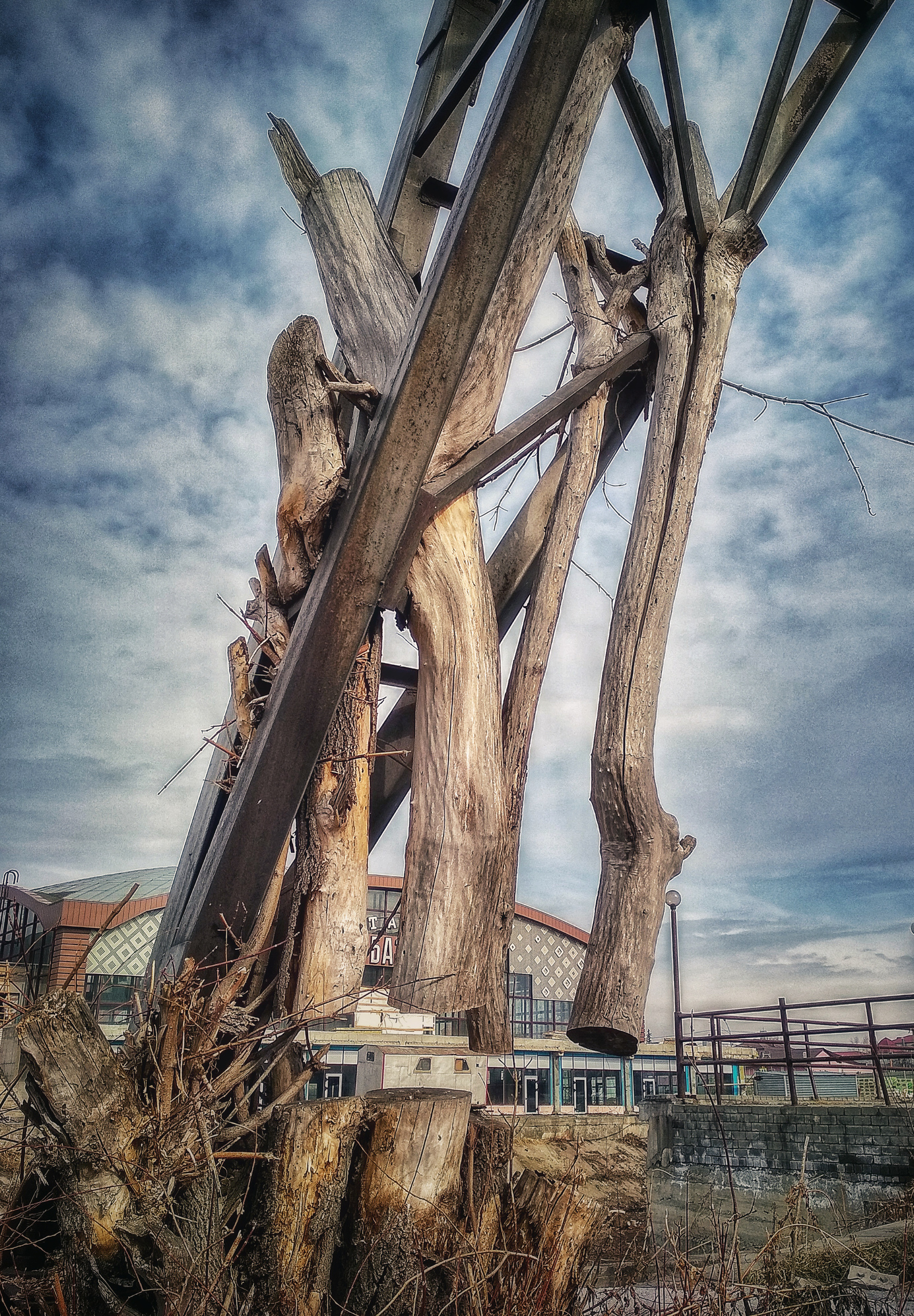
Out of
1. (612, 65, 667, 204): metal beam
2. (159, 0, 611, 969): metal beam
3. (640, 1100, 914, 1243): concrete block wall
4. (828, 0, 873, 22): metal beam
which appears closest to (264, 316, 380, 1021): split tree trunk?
(159, 0, 611, 969): metal beam

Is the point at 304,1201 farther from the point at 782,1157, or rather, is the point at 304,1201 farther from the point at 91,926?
the point at 91,926

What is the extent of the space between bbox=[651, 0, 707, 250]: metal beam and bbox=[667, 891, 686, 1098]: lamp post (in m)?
8.71

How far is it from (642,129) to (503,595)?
188 centimetres

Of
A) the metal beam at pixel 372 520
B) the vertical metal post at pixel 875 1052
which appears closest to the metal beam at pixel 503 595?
the metal beam at pixel 372 520

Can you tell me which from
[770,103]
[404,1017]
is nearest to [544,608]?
[770,103]

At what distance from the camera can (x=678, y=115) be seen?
2664 millimetres

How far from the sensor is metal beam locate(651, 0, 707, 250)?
2.46 metres

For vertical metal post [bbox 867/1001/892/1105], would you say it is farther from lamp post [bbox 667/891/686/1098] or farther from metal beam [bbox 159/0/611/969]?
metal beam [bbox 159/0/611/969]

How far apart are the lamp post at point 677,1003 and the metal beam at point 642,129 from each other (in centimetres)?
863

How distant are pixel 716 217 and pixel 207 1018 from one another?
2988mm

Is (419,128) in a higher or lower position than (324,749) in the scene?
higher

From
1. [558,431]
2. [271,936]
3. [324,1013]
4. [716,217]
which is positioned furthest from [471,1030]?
[716,217]

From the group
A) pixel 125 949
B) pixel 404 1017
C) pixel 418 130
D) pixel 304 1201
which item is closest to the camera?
pixel 304 1201

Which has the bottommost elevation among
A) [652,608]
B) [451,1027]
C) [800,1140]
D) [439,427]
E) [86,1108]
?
[800,1140]
